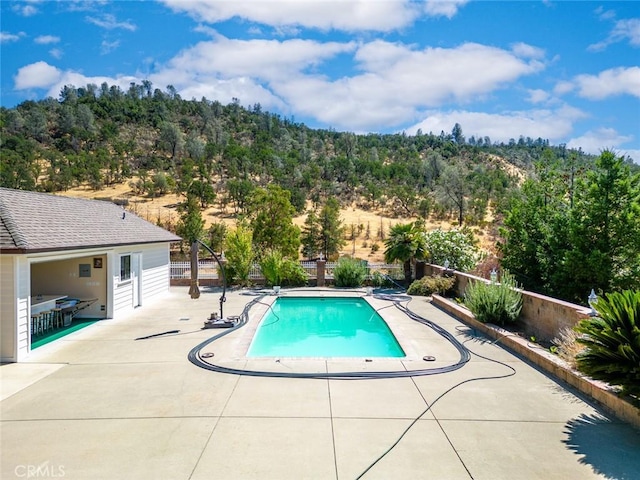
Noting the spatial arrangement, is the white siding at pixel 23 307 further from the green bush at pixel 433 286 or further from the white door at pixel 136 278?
the green bush at pixel 433 286

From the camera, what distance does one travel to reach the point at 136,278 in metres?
13.1

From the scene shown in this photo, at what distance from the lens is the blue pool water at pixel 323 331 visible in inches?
372

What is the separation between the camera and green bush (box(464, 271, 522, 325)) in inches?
384

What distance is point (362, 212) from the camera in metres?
45.5

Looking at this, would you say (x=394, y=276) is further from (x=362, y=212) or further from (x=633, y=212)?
(x=362, y=212)

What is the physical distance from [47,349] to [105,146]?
51900 millimetres

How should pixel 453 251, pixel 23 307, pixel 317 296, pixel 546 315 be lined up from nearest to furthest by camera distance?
pixel 23 307
pixel 546 315
pixel 317 296
pixel 453 251

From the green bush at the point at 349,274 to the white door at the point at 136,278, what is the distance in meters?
8.49

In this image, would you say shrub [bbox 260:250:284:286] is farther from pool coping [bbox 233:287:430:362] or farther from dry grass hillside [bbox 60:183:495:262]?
dry grass hillside [bbox 60:183:495:262]

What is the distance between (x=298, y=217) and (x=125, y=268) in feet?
92.4

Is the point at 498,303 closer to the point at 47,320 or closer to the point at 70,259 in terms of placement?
the point at 47,320

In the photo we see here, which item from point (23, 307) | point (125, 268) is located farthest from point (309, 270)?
point (23, 307)

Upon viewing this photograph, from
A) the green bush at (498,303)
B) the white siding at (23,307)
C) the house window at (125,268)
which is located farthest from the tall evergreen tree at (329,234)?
the white siding at (23,307)

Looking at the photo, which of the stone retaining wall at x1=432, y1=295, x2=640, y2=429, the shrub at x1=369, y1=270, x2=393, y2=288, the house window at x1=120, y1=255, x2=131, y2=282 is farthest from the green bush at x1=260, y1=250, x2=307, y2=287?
the stone retaining wall at x1=432, y1=295, x2=640, y2=429
